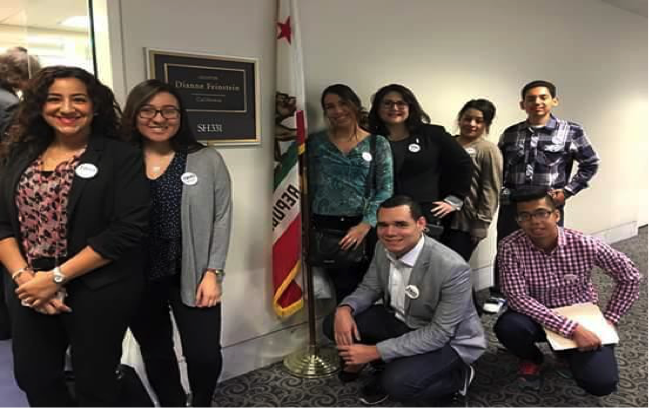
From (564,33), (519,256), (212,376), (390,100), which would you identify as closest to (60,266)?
(212,376)

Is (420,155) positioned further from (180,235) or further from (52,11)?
(52,11)

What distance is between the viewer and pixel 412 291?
2021 millimetres

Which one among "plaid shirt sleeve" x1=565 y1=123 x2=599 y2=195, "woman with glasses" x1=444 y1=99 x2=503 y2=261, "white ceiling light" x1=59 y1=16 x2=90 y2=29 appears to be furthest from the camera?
"plaid shirt sleeve" x1=565 y1=123 x2=599 y2=195

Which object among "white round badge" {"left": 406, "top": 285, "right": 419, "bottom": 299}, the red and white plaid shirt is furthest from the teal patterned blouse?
the red and white plaid shirt

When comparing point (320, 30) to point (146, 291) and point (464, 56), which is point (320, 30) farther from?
point (146, 291)

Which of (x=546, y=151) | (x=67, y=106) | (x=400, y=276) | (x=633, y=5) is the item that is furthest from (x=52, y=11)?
(x=633, y=5)

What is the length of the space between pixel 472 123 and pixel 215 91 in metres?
1.60

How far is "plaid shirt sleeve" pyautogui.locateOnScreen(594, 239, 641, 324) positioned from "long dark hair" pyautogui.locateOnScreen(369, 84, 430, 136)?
1030mm

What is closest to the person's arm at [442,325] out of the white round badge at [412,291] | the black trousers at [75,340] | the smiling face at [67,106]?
the white round badge at [412,291]

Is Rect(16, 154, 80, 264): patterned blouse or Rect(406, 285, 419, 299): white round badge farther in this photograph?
Rect(406, 285, 419, 299): white round badge

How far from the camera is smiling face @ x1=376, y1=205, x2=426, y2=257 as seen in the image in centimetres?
194

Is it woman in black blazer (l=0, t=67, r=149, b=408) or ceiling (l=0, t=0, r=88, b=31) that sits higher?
ceiling (l=0, t=0, r=88, b=31)

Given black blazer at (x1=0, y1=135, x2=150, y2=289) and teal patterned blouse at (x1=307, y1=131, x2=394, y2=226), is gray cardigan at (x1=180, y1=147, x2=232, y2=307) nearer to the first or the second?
black blazer at (x1=0, y1=135, x2=150, y2=289)

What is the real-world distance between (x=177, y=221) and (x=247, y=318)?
3.38ft
